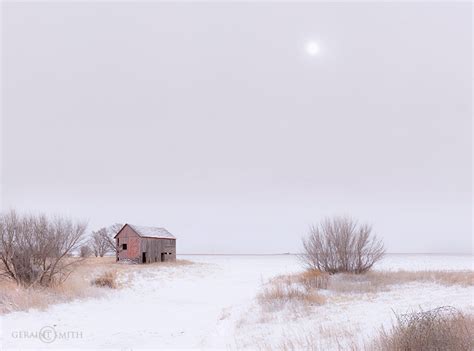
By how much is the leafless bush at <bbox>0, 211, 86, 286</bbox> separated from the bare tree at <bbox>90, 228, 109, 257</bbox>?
51087 millimetres

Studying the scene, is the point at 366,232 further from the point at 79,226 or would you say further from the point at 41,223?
the point at 41,223

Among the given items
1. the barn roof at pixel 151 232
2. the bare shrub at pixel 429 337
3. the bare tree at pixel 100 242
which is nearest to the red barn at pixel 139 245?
the barn roof at pixel 151 232

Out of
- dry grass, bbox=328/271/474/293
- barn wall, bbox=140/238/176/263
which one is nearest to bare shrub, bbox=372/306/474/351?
dry grass, bbox=328/271/474/293

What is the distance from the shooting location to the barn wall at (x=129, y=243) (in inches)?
1706

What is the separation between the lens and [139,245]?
43.5m

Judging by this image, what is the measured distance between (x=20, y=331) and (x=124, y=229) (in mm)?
35957

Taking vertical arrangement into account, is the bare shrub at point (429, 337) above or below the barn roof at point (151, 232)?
below

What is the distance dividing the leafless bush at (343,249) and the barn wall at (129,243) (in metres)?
25.8

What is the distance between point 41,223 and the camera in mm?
18375

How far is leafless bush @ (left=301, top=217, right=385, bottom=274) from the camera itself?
888 inches

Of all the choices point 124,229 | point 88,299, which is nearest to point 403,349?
point 88,299

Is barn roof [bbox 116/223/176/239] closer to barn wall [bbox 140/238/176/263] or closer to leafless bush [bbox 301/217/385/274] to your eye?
barn wall [bbox 140/238/176/263]

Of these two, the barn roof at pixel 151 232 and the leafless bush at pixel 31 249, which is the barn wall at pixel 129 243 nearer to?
the barn roof at pixel 151 232

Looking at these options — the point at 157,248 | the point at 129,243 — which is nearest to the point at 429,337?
the point at 129,243
